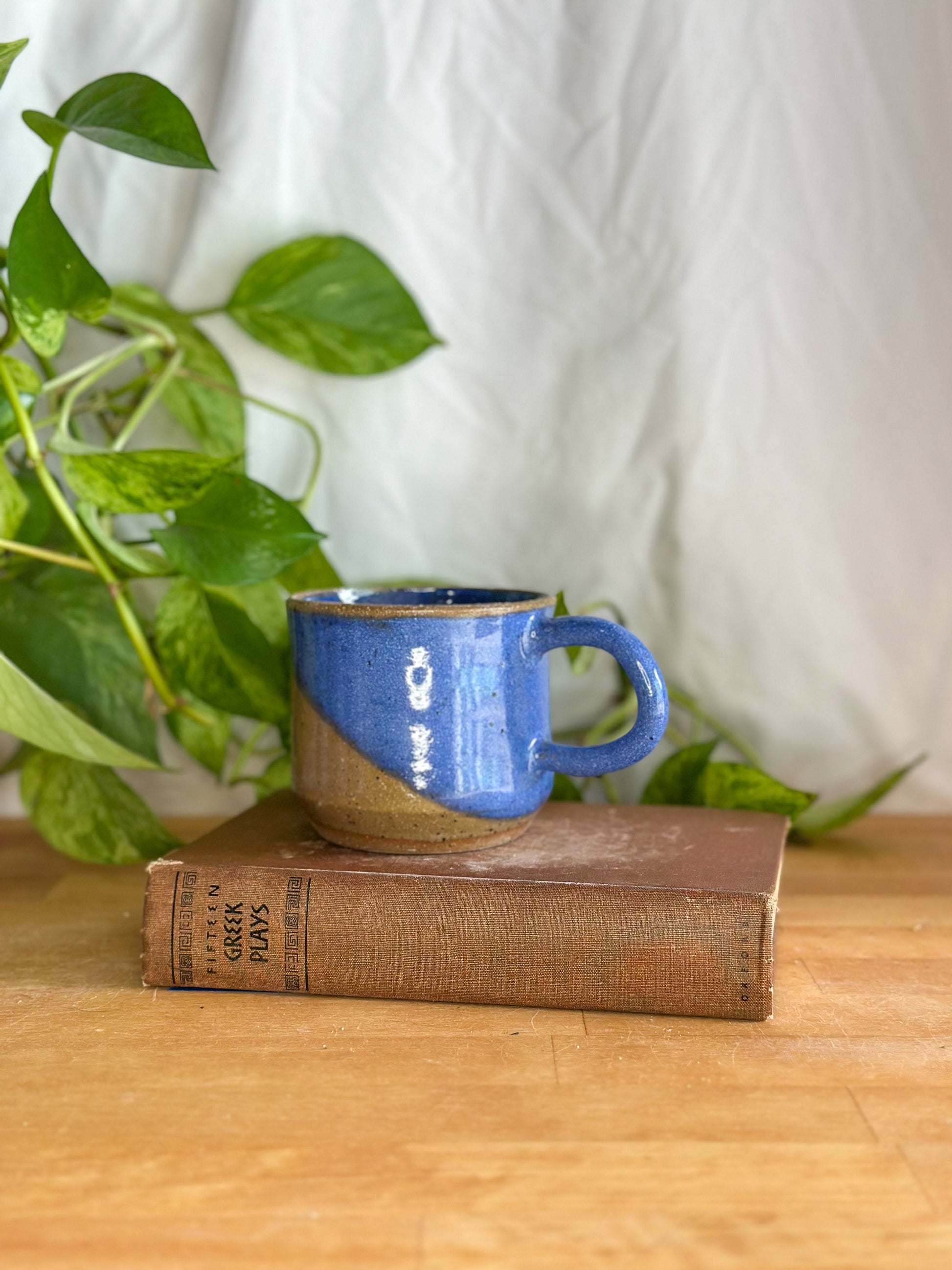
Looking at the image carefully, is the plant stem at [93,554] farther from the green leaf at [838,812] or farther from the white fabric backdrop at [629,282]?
the green leaf at [838,812]

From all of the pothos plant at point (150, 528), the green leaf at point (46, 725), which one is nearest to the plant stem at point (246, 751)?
the pothos plant at point (150, 528)

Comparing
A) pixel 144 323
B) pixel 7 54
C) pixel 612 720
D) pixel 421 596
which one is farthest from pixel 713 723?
pixel 7 54

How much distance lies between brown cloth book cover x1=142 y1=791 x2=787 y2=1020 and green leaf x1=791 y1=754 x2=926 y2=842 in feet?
0.75

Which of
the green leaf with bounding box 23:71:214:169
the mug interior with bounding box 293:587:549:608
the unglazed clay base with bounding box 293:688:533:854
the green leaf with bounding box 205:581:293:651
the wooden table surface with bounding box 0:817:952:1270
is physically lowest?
the wooden table surface with bounding box 0:817:952:1270

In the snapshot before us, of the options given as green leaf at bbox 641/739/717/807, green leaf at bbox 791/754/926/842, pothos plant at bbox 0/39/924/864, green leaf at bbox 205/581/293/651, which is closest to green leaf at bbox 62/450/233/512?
pothos plant at bbox 0/39/924/864

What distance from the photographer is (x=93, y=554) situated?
26.9 inches

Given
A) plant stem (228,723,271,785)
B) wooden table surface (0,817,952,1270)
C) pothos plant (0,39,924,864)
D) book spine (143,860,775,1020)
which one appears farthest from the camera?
plant stem (228,723,271,785)

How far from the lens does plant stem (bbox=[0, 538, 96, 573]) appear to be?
25.7 inches

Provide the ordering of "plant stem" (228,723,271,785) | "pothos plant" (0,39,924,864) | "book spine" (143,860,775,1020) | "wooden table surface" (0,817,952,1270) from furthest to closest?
"plant stem" (228,723,271,785)
"pothos plant" (0,39,924,864)
"book spine" (143,860,775,1020)
"wooden table surface" (0,817,952,1270)

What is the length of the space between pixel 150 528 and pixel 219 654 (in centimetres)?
Result: 10

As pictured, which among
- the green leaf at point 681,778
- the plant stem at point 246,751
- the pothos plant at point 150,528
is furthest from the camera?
the plant stem at point 246,751

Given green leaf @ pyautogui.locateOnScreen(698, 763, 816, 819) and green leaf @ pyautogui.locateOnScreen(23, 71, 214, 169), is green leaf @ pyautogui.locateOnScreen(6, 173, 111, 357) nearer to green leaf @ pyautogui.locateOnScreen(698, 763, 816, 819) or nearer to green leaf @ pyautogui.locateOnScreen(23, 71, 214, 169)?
green leaf @ pyautogui.locateOnScreen(23, 71, 214, 169)

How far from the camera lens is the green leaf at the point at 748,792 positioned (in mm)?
696

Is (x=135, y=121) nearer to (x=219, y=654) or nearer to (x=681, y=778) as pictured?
(x=219, y=654)
